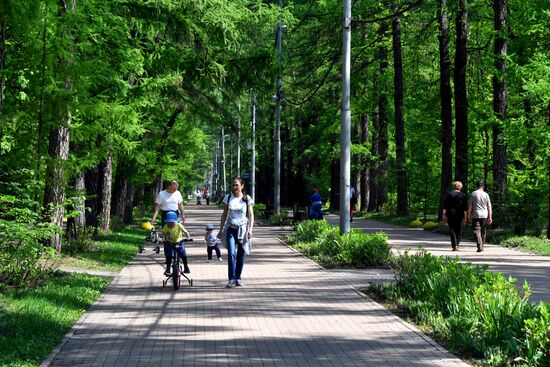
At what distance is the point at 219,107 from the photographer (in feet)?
91.8

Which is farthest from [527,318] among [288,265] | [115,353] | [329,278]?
[288,265]

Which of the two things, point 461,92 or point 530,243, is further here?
point 461,92

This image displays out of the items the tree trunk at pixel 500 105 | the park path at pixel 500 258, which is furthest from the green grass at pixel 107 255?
the tree trunk at pixel 500 105

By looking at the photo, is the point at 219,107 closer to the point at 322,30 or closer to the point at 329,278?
the point at 322,30

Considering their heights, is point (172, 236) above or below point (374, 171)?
below

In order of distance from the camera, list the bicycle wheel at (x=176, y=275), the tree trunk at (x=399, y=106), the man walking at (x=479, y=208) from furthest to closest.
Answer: the tree trunk at (x=399, y=106), the man walking at (x=479, y=208), the bicycle wheel at (x=176, y=275)

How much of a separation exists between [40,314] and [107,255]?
33.6ft

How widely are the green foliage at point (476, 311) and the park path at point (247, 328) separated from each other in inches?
10.8

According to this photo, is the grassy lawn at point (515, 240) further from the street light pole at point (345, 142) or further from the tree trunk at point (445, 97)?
the street light pole at point (345, 142)

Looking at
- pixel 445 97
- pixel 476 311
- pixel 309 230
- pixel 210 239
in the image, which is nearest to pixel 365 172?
pixel 445 97

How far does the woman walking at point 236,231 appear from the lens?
48.3 feet

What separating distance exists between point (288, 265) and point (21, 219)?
6.88 metres

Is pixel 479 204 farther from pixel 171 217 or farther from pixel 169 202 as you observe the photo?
pixel 171 217

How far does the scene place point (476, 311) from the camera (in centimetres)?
928
